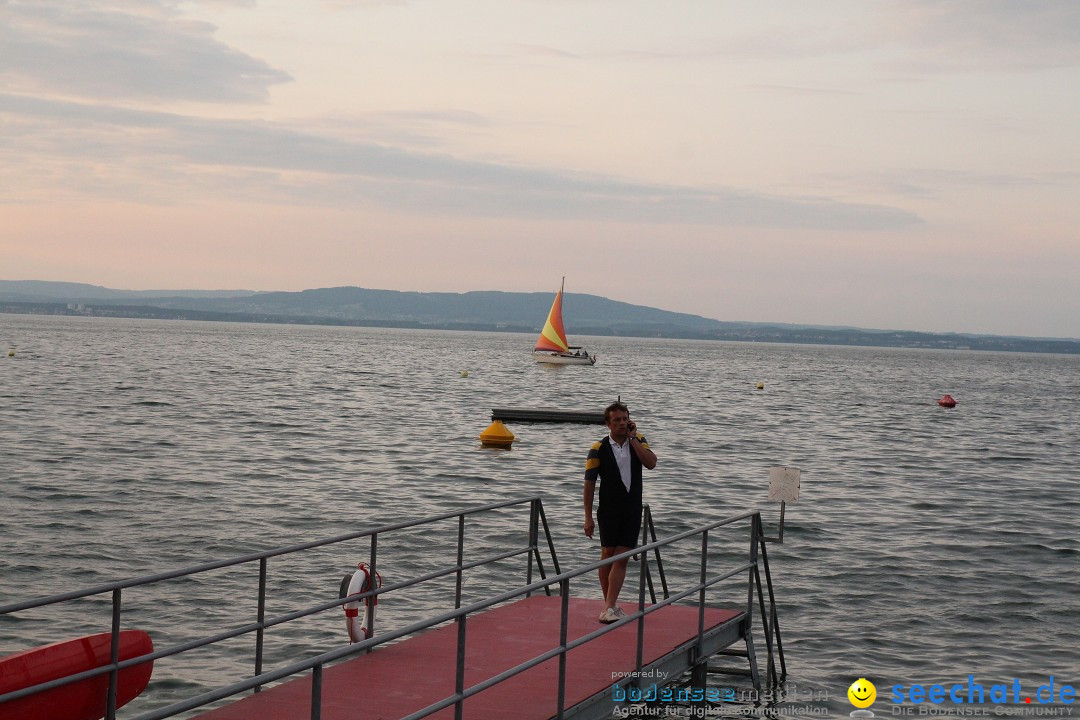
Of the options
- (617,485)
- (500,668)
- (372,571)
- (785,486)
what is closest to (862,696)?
(785,486)

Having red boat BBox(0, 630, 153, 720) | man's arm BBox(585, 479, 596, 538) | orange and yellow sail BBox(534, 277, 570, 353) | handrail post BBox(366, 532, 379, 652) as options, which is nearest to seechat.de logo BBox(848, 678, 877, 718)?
man's arm BBox(585, 479, 596, 538)

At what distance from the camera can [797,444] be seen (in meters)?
43.8

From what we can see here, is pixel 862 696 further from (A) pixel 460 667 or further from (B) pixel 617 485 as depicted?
(A) pixel 460 667

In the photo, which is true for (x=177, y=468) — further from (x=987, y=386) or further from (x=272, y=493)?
(x=987, y=386)

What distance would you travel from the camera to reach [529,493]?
28.7 meters

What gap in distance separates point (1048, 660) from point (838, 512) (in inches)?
456

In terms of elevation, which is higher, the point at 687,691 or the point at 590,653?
the point at 590,653

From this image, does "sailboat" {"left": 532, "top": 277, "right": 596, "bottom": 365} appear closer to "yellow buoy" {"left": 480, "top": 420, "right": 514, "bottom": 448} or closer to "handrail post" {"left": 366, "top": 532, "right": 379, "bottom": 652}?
"yellow buoy" {"left": 480, "top": 420, "right": 514, "bottom": 448}

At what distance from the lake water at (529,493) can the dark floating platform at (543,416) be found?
22.6 inches

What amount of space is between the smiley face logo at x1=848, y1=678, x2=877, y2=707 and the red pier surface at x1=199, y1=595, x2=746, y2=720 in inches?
74.6

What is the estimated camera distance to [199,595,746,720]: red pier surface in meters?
8.15

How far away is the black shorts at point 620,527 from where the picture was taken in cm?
1030

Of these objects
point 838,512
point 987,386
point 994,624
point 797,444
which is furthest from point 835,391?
point 994,624

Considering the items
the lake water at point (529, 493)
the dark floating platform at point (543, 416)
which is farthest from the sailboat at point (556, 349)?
the dark floating platform at point (543, 416)
